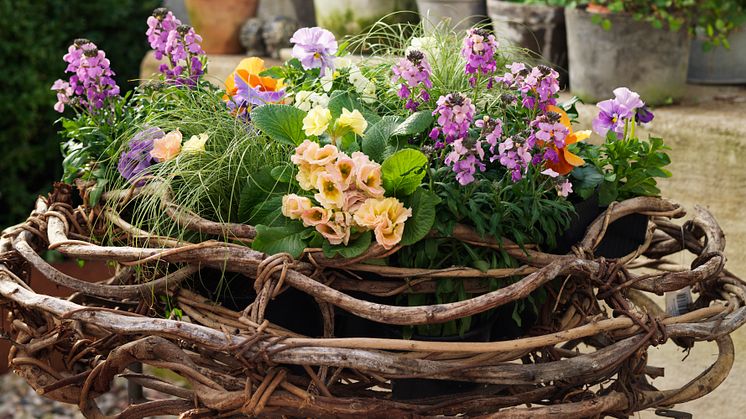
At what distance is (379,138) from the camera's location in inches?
44.3

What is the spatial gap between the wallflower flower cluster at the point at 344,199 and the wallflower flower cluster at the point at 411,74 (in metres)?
0.13

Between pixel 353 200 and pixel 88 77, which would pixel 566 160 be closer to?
pixel 353 200

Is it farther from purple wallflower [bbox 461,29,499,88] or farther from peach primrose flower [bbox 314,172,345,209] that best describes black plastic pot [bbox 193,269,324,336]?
purple wallflower [bbox 461,29,499,88]

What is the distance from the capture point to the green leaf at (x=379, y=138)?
3.66ft

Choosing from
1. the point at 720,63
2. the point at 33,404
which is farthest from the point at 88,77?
the point at 33,404

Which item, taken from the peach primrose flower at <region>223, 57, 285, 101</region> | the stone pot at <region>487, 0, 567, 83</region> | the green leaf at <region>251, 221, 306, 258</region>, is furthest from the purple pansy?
the stone pot at <region>487, 0, 567, 83</region>

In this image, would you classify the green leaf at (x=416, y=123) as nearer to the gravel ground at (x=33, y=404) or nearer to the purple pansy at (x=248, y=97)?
the purple pansy at (x=248, y=97)

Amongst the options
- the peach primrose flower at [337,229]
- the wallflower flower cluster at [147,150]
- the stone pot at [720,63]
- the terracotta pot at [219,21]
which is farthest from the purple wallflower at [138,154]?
the terracotta pot at [219,21]

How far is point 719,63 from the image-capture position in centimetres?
223

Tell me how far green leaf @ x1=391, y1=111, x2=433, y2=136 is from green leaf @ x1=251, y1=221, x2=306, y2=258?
0.58 feet

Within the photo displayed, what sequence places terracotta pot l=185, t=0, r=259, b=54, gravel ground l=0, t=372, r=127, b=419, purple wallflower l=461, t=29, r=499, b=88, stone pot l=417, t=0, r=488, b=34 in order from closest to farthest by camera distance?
purple wallflower l=461, t=29, r=499, b=88 → stone pot l=417, t=0, r=488, b=34 → gravel ground l=0, t=372, r=127, b=419 → terracotta pot l=185, t=0, r=259, b=54

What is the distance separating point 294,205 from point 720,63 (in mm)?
1552

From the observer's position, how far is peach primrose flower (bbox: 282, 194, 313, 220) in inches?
41.0

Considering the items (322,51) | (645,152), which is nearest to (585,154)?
(645,152)
